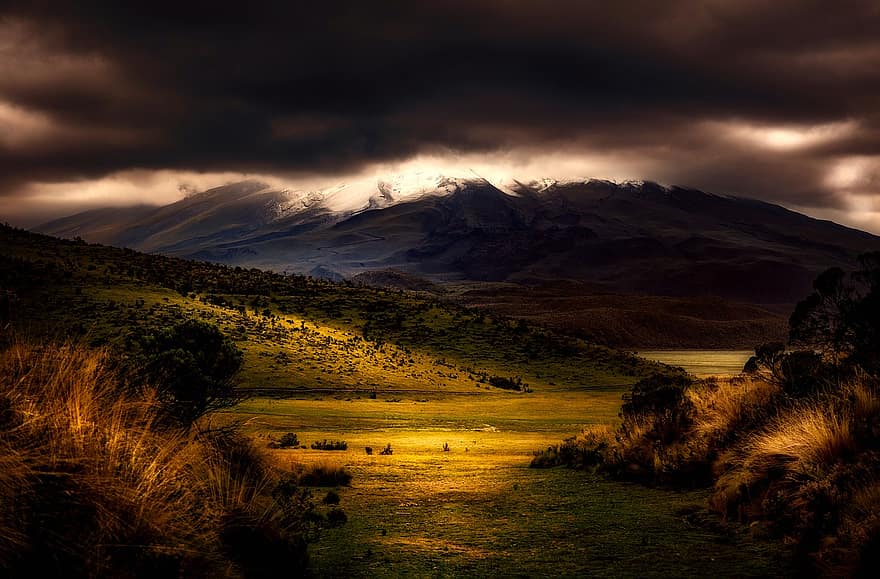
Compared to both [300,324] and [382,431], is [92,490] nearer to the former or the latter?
[382,431]

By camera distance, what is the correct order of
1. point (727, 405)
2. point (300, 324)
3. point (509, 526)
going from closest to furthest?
1. point (509, 526)
2. point (727, 405)
3. point (300, 324)

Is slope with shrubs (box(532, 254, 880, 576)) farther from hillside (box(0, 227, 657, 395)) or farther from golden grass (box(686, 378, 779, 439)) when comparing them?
hillside (box(0, 227, 657, 395))

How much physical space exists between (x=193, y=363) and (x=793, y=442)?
13.1 metres

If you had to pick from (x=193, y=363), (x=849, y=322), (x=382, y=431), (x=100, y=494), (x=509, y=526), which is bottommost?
(x=382, y=431)

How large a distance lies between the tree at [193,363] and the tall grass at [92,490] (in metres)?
5.76

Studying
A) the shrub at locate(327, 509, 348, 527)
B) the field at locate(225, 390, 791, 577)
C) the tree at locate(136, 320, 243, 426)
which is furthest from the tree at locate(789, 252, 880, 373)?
the tree at locate(136, 320, 243, 426)

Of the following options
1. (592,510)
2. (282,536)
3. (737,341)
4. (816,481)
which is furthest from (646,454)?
(737,341)

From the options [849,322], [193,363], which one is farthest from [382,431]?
[849,322]

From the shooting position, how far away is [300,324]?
76.2m

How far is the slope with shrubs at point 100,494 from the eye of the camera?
248 inches

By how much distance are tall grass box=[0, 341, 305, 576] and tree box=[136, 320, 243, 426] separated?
576 centimetres

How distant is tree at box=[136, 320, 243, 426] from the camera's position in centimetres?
1642

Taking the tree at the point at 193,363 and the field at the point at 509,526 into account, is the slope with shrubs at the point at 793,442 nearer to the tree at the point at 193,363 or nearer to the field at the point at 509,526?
the field at the point at 509,526

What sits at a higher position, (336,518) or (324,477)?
(336,518)
